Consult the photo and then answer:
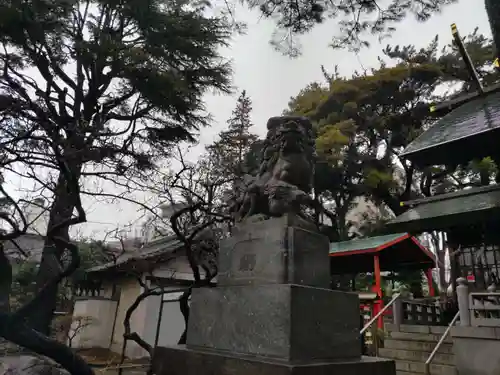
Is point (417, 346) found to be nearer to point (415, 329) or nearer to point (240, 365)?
point (415, 329)

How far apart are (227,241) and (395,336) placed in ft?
22.5

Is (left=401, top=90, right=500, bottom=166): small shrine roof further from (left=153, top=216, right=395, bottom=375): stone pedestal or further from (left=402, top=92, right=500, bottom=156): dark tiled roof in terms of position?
(left=153, top=216, right=395, bottom=375): stone pedestal

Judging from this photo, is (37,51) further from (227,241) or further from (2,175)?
(227,241)

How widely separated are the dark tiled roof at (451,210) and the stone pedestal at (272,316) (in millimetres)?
5400

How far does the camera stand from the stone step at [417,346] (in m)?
7.30

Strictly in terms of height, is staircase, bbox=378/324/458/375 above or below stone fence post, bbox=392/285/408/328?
below

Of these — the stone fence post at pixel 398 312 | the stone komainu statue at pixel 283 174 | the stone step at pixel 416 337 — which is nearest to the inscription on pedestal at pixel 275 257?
the stone komainu statue at pixel 283 174

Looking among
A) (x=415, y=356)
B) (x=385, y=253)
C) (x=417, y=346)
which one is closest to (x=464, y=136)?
(x=417, y=346)

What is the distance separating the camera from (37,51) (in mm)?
7180

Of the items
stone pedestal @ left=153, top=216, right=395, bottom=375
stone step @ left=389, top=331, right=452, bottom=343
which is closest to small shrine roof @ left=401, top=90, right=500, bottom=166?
stone step @ left=389, top=331, right=452, bottom=343

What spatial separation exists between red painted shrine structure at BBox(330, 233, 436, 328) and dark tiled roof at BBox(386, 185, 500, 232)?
11.3 feet

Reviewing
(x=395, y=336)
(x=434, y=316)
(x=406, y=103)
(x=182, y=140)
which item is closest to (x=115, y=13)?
(x=182, y=140)

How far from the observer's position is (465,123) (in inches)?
338

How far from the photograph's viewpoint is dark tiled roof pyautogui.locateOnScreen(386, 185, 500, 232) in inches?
282
